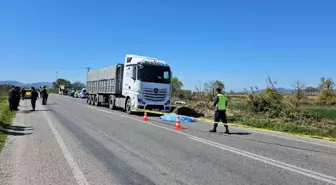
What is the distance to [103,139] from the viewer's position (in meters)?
9.47

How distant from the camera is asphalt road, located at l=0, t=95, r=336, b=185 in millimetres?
5387

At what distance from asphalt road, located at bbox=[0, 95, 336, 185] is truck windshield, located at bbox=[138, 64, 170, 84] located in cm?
881

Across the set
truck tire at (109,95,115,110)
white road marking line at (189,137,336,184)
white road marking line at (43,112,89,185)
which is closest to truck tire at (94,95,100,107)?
truck tire at (109,95,115,110)

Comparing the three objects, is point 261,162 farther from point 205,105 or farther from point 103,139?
point 205,105

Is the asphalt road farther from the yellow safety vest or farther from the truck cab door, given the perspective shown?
the truck cab door

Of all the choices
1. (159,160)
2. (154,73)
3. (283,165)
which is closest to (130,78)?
(154,73)

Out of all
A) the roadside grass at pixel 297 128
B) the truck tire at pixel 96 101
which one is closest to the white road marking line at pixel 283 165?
the roadside grass at pixel 297 128

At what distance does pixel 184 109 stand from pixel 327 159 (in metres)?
14.9

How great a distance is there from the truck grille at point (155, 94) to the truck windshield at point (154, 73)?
565 millimetres

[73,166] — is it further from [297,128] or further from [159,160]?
[297,128]

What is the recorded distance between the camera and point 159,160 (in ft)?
22.2

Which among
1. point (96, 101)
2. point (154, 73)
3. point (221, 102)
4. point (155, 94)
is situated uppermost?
point (154, 73)

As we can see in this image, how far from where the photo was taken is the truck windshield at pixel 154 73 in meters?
18.9

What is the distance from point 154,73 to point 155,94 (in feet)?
4.31
